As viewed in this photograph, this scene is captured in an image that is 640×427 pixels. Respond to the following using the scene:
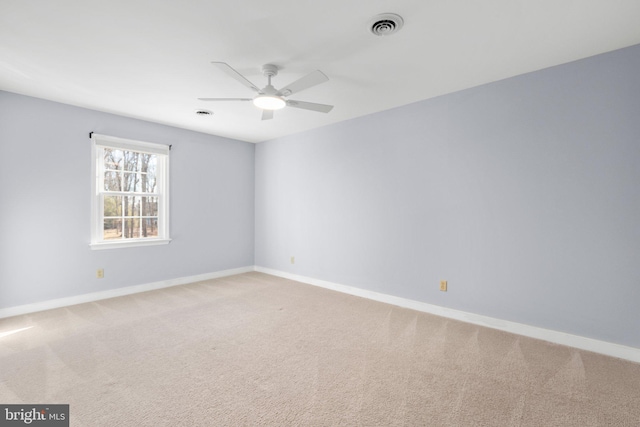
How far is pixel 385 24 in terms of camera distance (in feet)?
6.63

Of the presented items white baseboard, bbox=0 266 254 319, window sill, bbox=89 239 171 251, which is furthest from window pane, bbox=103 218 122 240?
white baseboard, bbox=0 266 254 319

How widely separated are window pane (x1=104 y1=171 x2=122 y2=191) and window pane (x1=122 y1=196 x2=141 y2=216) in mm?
171

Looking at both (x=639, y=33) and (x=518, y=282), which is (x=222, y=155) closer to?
(x=518, y=282)

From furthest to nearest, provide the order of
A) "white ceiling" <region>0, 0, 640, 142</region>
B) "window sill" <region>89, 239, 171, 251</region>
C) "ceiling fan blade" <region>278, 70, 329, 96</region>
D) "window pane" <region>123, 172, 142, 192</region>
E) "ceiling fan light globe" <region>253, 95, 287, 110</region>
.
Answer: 1. "window pane" <region>123, 172, 142, 192</region>
2. "window sill" <region>89, 239, 171, 251</region>
3. "ceiling fan light globe" <region>253, 95, 287, 110</region>
4. "ceiling fan blade" <region>278, 70, 329, 96</region>
5. "white ceiling" <region>0, 0, 640, 142</region>

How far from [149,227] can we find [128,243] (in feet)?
1.36

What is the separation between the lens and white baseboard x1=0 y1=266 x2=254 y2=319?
10.8ft

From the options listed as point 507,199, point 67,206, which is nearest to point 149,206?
point 67,206

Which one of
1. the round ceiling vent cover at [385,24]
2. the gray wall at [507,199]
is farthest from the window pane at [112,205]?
the round ceiling vent cover at [385,24]

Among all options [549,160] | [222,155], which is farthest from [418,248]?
[222,155]

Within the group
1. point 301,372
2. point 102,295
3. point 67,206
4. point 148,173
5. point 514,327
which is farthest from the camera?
point 148,173

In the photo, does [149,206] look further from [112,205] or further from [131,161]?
[131,161]

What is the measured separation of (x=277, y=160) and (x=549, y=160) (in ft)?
12.7

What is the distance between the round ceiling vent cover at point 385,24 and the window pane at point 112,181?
3.84m

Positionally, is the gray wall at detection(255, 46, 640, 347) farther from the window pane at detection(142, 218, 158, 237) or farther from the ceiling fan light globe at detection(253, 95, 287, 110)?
the window pane at detection(142, 218, 158, 237)
